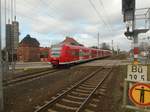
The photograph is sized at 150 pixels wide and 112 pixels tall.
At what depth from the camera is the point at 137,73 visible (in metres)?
6.41

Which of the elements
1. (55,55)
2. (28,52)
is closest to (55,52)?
(55,55)

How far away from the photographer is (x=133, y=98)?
622cm

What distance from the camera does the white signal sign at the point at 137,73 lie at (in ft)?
20.8

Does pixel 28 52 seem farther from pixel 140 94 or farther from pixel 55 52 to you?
pixel 140 94

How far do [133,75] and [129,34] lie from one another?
8483 mm

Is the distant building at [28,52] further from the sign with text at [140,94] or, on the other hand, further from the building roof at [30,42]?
the sign with text at [140,94]

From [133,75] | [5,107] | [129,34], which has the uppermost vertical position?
[129,34]

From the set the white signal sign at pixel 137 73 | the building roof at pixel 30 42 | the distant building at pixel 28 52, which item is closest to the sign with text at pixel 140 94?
the white signal sign at pixel 137 73

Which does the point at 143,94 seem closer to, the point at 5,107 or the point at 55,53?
the point at 5,107

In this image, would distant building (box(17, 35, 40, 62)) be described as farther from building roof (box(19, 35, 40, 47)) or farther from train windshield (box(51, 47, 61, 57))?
train windshield (box(51, 47, 61, 57))

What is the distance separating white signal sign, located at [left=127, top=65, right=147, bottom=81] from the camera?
20.8 ft

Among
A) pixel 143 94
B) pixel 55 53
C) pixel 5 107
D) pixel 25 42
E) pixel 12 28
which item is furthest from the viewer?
pixel 25 42

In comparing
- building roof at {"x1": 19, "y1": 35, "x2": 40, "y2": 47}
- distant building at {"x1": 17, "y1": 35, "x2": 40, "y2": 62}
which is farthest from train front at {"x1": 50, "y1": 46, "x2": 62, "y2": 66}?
building roof at {"x1": 19, "y1": 35, "x2": 40, "y2": 47}

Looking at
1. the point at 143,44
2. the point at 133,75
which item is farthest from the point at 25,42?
the point at 133,75
